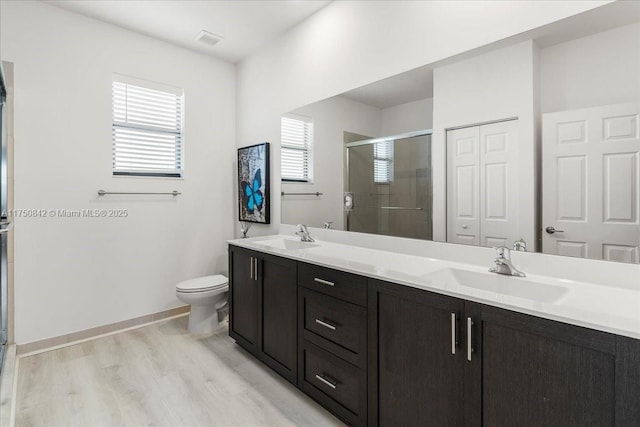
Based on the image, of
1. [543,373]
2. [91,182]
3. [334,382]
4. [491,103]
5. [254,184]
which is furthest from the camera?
[254,184]

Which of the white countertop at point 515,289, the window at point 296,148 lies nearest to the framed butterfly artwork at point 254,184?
the window at point 296,148

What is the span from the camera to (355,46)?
230 cm

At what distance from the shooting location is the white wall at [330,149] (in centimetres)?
226

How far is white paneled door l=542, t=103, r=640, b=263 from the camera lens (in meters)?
1.24

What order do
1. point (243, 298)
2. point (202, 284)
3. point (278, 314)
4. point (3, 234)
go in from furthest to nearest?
point (202, 284), point (243, 298), point (3, 234), point (278, 314)

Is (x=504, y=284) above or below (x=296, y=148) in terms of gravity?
below

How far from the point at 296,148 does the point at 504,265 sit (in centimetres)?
186

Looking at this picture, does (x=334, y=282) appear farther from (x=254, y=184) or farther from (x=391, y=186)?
(x=254, y=184)

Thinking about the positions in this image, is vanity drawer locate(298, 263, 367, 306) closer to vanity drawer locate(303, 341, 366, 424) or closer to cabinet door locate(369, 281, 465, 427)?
cabinet door locate(369, 281, 465, 427)

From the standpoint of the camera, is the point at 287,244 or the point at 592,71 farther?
the point at 287,244

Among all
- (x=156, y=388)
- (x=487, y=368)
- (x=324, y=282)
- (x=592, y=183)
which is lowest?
(x=156, y=388)

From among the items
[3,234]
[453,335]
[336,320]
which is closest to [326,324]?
[336,320]

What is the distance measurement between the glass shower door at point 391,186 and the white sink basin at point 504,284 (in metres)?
0.34

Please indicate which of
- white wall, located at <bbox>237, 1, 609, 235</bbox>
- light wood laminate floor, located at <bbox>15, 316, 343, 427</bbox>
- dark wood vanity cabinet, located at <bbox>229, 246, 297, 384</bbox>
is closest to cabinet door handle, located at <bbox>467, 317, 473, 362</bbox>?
light wood laminate floor, located at <bbox>15, 316, 343, 427</bbox>
